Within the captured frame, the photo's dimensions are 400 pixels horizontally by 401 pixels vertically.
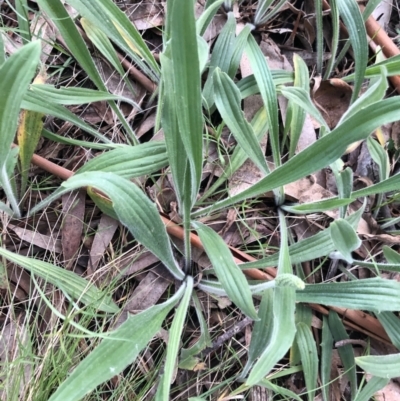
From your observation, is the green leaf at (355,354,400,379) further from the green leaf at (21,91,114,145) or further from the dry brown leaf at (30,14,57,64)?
the dry brown leaf at (30,14,57,64)

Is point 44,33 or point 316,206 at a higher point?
point 44,33

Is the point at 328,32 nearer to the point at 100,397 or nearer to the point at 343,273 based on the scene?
the point at 343,273

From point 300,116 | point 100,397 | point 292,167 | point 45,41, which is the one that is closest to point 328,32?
point 300,116

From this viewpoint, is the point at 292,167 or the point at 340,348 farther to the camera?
the point at 340,348

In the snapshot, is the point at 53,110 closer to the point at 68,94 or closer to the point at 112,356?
the point at 68,94

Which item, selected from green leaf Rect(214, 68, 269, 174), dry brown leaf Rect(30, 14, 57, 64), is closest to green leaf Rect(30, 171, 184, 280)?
green leaf Rect(214, 68, 269, 174)

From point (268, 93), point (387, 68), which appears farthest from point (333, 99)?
point (268, 93)

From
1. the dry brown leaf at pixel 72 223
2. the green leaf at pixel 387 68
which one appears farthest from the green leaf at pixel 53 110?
the green leaf at pixel 387 68

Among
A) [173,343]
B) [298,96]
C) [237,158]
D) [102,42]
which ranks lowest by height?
[173,343]

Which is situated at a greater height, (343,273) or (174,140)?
(174,140)
